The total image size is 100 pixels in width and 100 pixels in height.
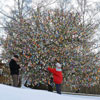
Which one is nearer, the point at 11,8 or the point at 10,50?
the point at 10,50

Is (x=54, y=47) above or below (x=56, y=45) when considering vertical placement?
below

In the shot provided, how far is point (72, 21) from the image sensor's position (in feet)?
45.0

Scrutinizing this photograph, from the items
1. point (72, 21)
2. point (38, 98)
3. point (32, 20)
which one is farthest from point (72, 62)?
point (38, 98)

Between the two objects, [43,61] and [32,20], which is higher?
[32,20]

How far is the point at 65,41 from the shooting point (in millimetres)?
12875

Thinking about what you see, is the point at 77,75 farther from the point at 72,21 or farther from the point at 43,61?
the point at 72,21

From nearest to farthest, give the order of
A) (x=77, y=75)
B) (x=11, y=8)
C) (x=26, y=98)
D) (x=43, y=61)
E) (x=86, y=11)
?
1. (x=26, y=98)
2. (x=43, y=61)
3. (x=77, y=75)
4. (x=11, y=8)
5. (x=86, y=11)

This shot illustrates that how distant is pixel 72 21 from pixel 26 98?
33.3 feet

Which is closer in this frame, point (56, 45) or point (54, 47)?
point (54, 47)

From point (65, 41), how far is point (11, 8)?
25.5 feet

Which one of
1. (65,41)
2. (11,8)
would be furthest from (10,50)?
(11,8)

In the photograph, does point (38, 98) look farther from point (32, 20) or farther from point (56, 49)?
point (32, 20)

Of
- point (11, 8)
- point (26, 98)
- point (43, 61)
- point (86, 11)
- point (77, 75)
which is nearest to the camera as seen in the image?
point (26, 98)

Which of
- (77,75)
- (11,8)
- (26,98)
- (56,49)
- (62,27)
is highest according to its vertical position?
(11,8)
